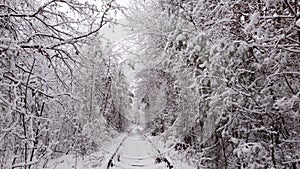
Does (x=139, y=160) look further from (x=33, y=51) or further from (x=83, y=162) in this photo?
(x=33, y=51)

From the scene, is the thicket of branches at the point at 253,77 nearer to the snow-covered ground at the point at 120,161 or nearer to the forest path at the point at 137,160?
the snow-covered ground at the point at 120,161

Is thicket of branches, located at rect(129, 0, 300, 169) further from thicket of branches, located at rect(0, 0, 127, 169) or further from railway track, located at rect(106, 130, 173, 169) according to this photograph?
railway track, located at rect(106, 130, 173, 169)

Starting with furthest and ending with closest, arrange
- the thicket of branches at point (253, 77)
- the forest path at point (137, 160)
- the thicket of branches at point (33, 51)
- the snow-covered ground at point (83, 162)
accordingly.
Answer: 1. the snow-covered ground at point (83, 162)
2. the forest path at point (137, 160)
3. the thicket of branches at point (253, 77)
4. the thicket of branches at point (33, 51)

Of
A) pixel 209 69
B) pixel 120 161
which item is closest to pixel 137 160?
pixel 120 161

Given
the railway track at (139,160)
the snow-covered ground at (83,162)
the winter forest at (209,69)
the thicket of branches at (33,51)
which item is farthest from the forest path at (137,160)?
the thicket of branches at (33,51)

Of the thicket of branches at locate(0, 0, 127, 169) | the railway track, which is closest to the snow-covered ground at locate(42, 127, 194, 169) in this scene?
the railway track

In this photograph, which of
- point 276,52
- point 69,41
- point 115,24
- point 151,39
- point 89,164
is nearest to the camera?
point 69,41

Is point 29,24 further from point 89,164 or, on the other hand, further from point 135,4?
point 135,4

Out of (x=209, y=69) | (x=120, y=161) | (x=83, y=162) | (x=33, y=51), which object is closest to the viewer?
(x=33, y=51)

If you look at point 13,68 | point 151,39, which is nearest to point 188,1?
point 13,68

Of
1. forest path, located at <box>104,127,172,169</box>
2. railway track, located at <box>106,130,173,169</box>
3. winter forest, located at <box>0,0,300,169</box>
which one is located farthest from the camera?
forest path, located at <box>104,127,172,169</box>

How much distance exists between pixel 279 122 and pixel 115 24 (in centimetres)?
327

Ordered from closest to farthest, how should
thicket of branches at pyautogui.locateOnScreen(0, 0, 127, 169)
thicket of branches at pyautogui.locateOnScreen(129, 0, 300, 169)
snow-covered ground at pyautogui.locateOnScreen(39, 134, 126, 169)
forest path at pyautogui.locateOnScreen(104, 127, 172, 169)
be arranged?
1. thicket of branches at pyautogui.locateOnScreen(0, 0, 127, 169)
2. thicket of branches at pyautogui.locateOnScreen(129, 0, 300, 169)
3. forest path at pyautogui.locateOnScreen(104, 127, 172, 169)
4. snow-covered ground at pyautogui.locateOnScreen(39, 134, 126, 169)

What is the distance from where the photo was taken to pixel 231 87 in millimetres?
5148
